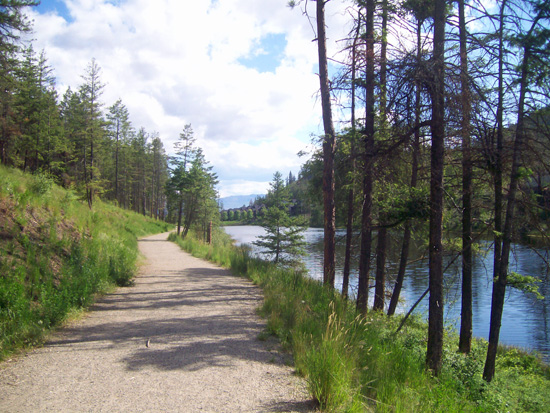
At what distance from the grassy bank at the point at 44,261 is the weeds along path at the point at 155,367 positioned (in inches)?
16.4

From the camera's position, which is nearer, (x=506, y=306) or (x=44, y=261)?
(x=44, y=261)

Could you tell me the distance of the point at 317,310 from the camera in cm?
688

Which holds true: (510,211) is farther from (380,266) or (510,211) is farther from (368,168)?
(380,266)

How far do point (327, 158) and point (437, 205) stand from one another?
17.0ft

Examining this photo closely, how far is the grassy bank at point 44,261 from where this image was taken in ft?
18.3

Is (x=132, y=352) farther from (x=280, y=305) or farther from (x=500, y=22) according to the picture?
(x=500, y=22)

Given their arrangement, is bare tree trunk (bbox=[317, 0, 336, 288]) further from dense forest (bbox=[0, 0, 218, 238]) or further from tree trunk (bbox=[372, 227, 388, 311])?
dense forest (bbox=[0, 0, 218, 238])

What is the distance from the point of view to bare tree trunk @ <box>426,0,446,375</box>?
230 inches

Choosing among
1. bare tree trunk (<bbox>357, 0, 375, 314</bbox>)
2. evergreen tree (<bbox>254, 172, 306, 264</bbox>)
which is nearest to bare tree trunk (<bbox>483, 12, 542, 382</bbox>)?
bare tree trunk (<bbox>357, 0, 375, 314</bbox>)

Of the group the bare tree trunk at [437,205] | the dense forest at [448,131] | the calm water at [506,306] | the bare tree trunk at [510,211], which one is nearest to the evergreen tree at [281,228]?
→ the calm water at [506,306]

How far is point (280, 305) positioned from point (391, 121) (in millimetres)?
3998

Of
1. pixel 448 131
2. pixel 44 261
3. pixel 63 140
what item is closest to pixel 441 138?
pixel 448 131

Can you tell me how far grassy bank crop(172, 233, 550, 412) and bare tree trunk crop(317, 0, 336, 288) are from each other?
134cm

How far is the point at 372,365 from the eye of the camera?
4.79 metres
